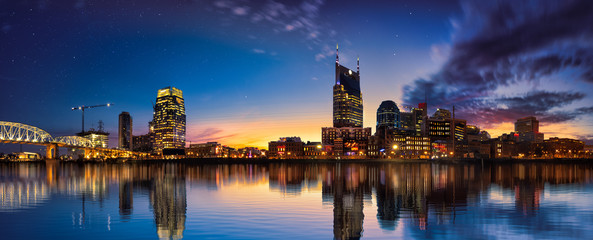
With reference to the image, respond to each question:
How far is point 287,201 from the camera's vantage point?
108ft

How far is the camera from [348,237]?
19266mm

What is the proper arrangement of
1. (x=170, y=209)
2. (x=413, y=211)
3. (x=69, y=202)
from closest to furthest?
(x=413, y=211)
(x=170, y=209)
(x=69, y=202)

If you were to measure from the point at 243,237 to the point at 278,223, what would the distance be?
415 centimetres

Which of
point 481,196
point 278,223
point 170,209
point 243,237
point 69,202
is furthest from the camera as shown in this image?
point 481,196

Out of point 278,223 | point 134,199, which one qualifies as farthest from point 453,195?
point 134,199

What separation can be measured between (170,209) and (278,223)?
33.8 ft

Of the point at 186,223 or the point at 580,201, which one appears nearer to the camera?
the point at 186,223

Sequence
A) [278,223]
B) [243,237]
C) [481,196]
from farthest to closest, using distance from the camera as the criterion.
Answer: [481,196] < [278,223] < [243,237]

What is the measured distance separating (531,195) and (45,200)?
46.5 metres

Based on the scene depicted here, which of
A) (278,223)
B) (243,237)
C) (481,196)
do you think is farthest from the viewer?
(481,196)

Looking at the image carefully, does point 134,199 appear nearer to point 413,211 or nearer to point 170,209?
point 170,209

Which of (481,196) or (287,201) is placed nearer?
(287,201)

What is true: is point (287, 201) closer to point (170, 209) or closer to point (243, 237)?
point (170, 209)

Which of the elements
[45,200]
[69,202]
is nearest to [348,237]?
[69,202]
